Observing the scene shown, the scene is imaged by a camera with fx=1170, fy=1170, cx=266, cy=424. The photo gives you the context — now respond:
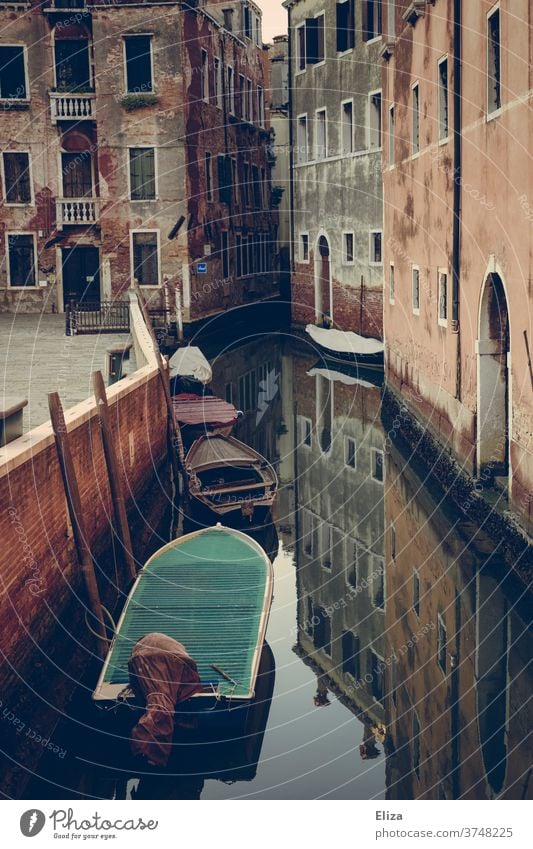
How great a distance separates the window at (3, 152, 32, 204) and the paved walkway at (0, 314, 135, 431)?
4457 millimetres

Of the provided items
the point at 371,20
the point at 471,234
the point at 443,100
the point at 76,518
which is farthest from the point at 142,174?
the point at 76,518

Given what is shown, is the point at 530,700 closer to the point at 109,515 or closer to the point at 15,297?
the point at 109,515

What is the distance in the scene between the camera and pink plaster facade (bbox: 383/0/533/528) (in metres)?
12.2

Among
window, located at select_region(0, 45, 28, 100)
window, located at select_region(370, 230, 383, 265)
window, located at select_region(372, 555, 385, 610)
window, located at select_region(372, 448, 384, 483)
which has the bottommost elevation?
window, located at select_region(372, 555, 385, 610)

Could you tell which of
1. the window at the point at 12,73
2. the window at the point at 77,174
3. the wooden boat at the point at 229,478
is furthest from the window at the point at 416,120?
the window at the point at 12,73

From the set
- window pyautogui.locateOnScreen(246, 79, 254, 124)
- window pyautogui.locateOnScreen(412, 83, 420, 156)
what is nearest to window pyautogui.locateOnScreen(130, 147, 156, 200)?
window pyautogui.locateOnScreen(246, 79, 254, 124)

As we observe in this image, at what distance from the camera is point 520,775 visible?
8.06 m

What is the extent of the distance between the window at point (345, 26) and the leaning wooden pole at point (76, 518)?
23148 mm

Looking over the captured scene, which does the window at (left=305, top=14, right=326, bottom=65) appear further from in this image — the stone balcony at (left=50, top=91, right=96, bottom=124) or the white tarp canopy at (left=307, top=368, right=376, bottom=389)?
the white tarp canopy at (left=307, top=368, right=376, bottom=389)

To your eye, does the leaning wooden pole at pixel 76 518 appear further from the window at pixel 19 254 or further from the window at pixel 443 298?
the window at pixel 19 254

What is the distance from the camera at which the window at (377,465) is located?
18.0 metres

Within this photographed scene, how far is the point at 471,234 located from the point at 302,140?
21668 millimetres

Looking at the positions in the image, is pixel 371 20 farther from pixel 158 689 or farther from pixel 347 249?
pixel 158 689

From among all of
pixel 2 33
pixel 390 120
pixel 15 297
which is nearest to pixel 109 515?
pixel 390 120
